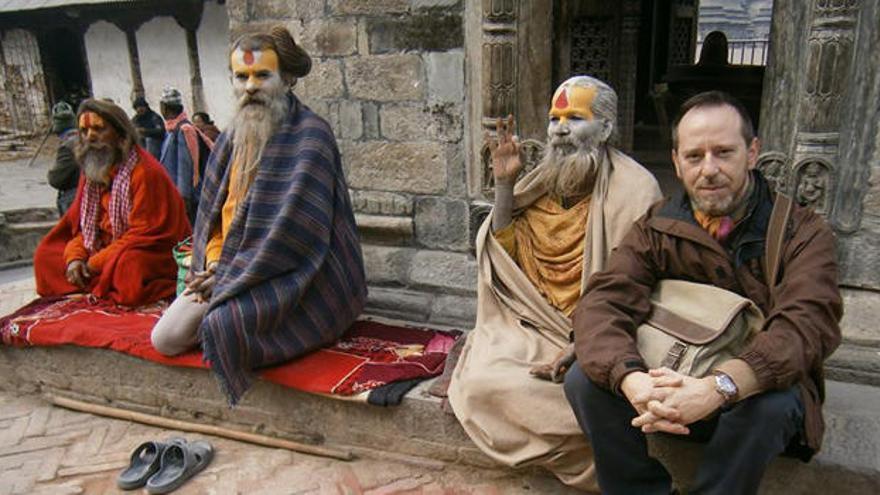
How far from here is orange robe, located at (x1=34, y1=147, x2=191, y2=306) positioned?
386cm

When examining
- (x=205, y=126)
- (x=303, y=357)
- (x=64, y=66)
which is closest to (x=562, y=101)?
(x=303, y=357)

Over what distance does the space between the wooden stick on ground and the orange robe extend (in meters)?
0.62

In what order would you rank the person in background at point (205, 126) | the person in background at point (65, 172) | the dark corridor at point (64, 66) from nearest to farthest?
the person in background at point (65, 172), the person in background at point (205, 126), the dark corridor at point (64, 66)

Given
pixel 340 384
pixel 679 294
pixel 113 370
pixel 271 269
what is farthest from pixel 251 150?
→ pixel 679 294

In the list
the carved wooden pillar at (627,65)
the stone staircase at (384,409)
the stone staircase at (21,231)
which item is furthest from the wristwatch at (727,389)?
the stone staircase at (21,231)

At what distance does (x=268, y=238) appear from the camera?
3.09 meters

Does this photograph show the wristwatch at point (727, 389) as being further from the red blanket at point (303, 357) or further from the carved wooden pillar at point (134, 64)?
the carved wooden pillar at point (134, 64)

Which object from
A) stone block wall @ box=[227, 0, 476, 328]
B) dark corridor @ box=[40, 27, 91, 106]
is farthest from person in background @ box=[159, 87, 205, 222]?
dark corridor @ box=[40, 27, 91, 106]

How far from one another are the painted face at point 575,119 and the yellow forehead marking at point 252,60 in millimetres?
1455

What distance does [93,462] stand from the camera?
313 centimetres

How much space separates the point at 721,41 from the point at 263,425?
761 cm

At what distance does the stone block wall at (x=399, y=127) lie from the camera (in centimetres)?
373

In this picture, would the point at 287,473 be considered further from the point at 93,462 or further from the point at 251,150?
the point at 251,150

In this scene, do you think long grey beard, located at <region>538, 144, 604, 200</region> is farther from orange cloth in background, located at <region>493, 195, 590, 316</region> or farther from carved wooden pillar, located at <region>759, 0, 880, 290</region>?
carved wooden pillar, located at <region>759, 0, 880, 290</region>
